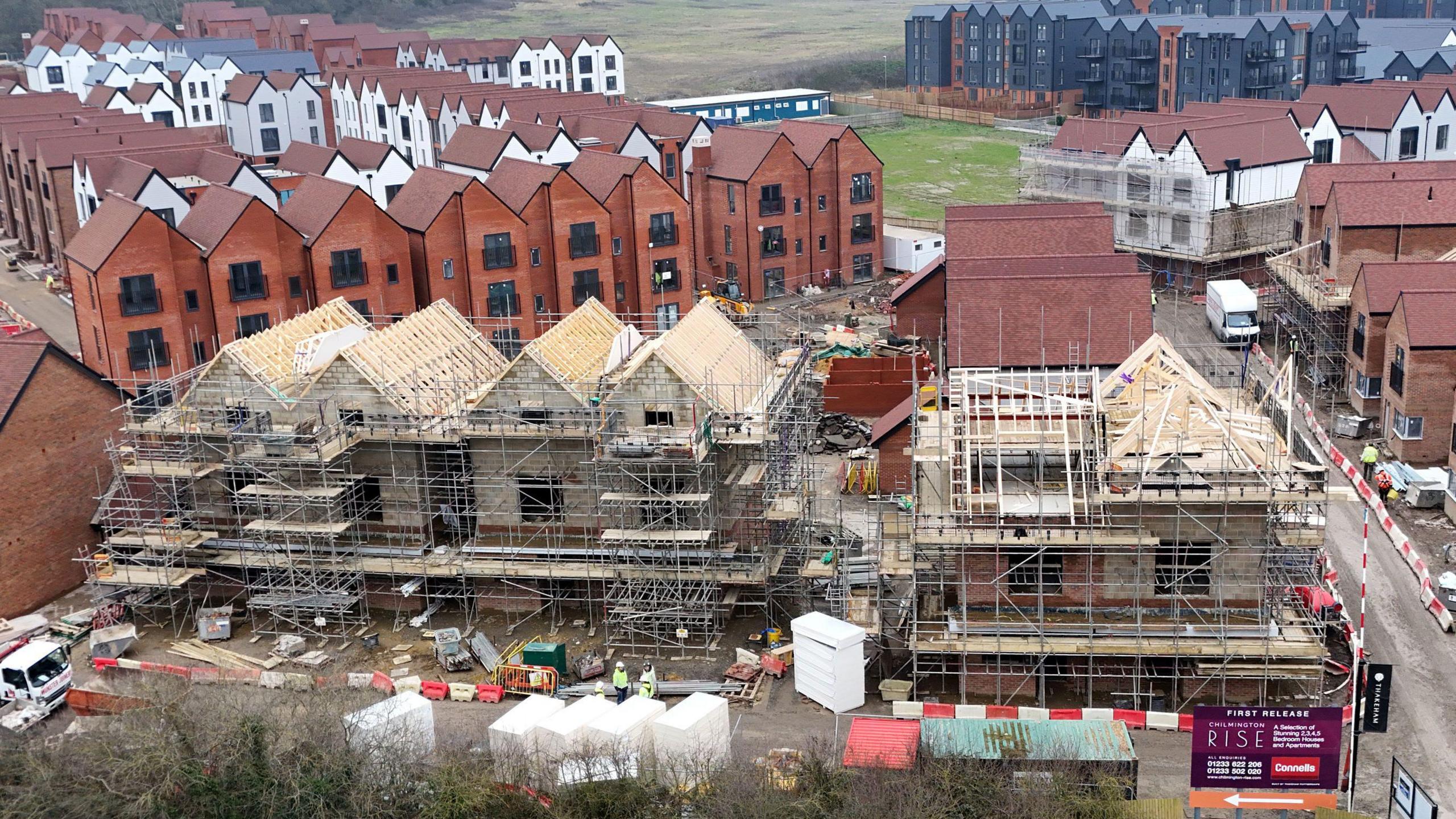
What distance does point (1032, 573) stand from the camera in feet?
106

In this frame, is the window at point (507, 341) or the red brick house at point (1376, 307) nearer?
the red brick house at point (1376, 307)

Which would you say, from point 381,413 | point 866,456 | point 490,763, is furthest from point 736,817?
point 866,456

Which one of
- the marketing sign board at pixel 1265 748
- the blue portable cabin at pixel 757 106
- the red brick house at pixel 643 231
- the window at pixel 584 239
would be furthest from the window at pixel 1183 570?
the blue portable cabin at pixel 757 106

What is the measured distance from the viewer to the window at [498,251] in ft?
190

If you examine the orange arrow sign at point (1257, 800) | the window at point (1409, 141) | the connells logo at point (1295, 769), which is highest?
the window at point (1409, 141)

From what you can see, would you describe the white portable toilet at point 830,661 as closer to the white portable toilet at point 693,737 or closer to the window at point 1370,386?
the white portable toilet at point 693,737

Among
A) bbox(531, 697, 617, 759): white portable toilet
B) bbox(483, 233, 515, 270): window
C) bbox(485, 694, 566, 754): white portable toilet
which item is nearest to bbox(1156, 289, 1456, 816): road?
bbox(531, 697, 617, 759): white portable toilet

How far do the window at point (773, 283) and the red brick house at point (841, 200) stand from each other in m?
1.92

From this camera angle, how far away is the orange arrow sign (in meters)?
25.6

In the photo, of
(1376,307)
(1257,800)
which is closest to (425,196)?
(1376,307)

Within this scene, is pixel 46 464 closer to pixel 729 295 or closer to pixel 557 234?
pixel 557 234

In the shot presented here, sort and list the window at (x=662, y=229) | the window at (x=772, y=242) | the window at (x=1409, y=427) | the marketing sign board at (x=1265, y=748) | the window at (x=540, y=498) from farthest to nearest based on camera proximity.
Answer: the window at (x=772, y=242) < the window at (x=662, y=229) < the window at (x=1409, y=427) < the window at (x=540, y=498) < the marketing sign board at (x=1265, y=748)

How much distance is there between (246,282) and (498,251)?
10053 millimetres

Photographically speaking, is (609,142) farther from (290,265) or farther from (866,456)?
(866,456)
